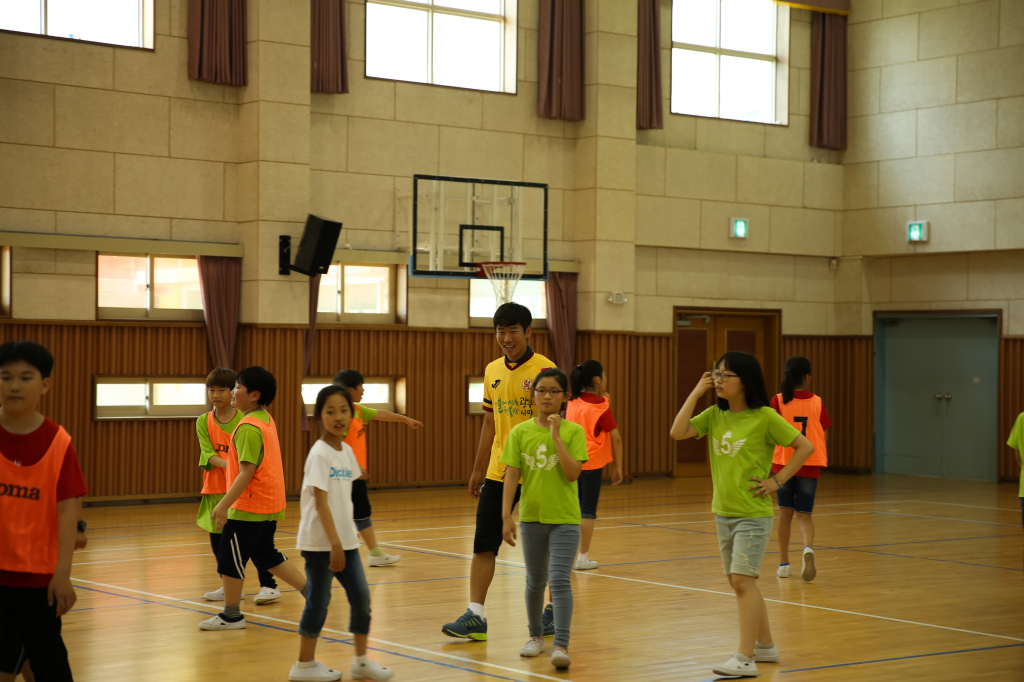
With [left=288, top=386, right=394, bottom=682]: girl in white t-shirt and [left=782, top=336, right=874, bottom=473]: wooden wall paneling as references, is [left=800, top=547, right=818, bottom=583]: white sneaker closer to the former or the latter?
[left=288, top=386, right=394, bottom=682]: girl in white t-shirt

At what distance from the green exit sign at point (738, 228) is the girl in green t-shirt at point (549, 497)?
1175cm

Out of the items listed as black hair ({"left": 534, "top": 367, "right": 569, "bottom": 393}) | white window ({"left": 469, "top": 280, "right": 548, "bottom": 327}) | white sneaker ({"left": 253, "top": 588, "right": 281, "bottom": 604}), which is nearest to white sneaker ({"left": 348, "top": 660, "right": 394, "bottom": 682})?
black hair ({"left": 534, "top": 367, "right": 569, "bottom": 393})

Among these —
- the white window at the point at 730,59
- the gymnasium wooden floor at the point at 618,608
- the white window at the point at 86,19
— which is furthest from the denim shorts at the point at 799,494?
the white window at the point at 730,59

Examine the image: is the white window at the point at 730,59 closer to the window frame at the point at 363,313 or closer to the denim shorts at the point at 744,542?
the window frame at the point at 363,313

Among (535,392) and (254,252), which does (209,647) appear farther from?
(254,252)

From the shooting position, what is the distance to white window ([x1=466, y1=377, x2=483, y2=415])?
Answer: 591 inches

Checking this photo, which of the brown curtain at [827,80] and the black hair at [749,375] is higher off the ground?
the brown curtain at [827,80]

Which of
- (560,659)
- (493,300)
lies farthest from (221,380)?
(493,300)

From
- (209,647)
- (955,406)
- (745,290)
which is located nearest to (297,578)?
(209,647)

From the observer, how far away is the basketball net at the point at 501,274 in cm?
1394

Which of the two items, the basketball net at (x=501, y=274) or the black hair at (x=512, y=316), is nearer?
the black hair at (x=512, y=316)

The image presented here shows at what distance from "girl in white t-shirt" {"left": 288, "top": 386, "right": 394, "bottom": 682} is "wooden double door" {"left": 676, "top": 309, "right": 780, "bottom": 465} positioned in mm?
11957

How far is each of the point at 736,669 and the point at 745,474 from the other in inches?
36.1

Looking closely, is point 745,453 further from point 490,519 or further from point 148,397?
point 148,397
